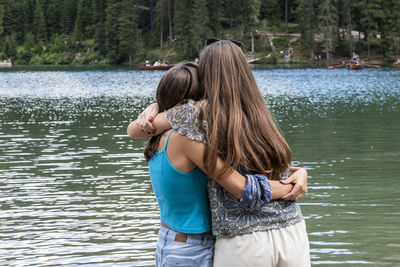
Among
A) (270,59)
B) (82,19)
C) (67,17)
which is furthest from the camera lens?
(67,17)

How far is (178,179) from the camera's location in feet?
8.25

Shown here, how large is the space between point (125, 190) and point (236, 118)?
788cm

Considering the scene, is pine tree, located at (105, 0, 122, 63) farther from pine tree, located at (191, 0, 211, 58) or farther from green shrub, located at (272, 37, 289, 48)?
green shrub, located at (272, 37, 289, 48)

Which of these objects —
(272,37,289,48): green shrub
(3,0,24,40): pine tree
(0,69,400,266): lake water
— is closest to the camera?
(0,69,400,266): lake water

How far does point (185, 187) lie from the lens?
2.53m

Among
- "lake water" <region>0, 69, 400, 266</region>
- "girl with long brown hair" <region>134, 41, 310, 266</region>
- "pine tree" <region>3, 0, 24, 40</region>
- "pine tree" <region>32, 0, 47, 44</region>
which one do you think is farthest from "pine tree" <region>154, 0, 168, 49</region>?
"girl with long brown hair" <region>134, 41, 310, 266</region>

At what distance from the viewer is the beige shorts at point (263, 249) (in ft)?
8.00

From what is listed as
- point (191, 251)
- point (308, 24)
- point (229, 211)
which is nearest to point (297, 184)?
point (229, 211)

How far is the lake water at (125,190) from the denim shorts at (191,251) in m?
3.72

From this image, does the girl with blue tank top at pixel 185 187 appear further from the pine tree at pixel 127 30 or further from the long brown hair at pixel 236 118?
the pine tree at pixel 127 30

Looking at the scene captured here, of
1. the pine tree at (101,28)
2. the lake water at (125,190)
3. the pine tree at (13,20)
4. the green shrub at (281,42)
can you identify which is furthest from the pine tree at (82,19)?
the lake water at (125,190)

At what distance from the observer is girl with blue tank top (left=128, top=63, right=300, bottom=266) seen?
95.7 inches

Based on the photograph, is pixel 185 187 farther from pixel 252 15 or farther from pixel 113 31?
pixel 113 31

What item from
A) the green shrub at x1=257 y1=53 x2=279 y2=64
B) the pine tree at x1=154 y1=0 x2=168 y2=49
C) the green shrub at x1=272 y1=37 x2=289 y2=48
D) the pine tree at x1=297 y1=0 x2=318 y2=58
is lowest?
the green shrub at x1=257 y1=53 x2=279 y2=64
